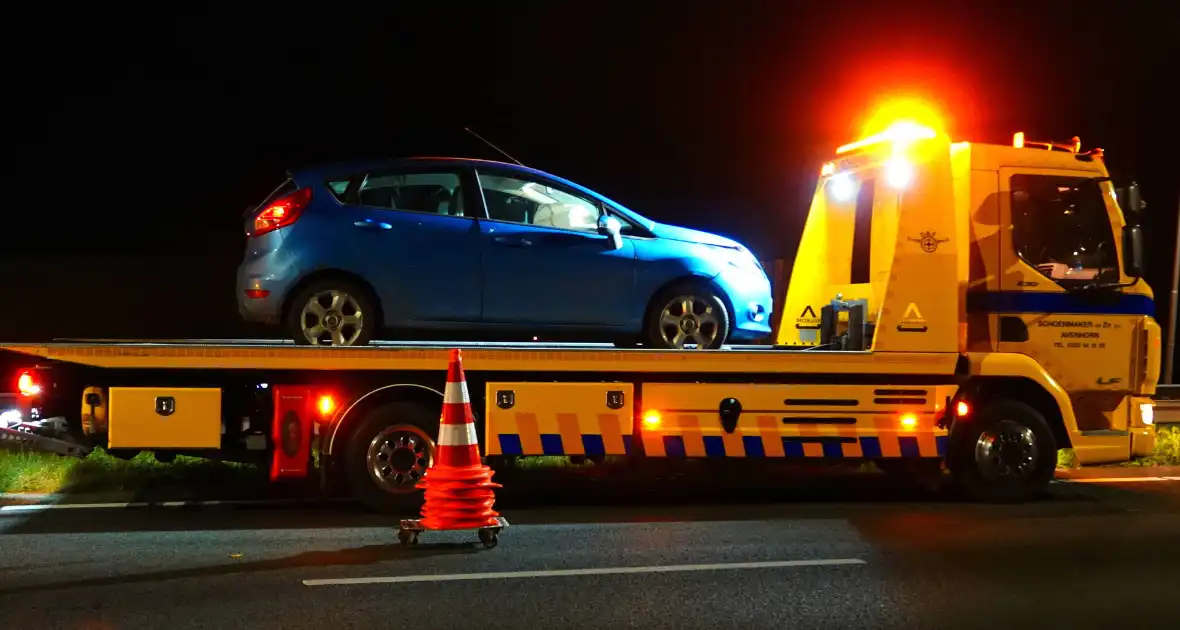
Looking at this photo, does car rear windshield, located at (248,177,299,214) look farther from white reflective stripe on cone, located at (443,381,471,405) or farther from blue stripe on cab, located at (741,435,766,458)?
blue stripe on cab, located at (741,435,766,458)

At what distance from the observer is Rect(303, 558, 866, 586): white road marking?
579cm

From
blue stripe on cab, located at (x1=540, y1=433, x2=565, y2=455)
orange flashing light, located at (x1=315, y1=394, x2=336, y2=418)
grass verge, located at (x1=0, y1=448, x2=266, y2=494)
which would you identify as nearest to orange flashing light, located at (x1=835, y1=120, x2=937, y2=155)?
blue stripe on cab, located at (x1=540, y1=433, x2=565, y2=455)

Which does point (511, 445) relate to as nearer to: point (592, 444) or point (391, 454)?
point (592, 444)

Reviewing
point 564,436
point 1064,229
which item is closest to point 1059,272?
point 1064,229

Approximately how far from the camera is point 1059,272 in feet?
27.8

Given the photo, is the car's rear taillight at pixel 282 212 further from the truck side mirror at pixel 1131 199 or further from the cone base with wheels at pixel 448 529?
the truck side mirror at pixel 1131 199

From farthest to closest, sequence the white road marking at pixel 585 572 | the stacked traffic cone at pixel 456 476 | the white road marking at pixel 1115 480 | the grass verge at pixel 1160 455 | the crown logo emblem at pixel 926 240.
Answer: the grass verge at pixel 1160 455
the white road marking at pixel 1115 480
the crown logo emblem at pixel 926 240
the stacked traffic cone at pixel 456 476
the white road marking at pixel 585 572

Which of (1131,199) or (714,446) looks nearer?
(1131,199)

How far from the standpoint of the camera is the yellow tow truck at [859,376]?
7535mm

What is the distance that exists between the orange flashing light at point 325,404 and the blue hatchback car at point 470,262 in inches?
17.1

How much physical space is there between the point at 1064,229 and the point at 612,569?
15.7ft

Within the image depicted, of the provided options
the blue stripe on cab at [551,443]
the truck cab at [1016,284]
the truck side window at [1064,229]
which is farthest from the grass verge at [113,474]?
the truck side window at [1064,229]

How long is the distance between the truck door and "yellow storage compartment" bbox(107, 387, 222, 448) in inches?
231

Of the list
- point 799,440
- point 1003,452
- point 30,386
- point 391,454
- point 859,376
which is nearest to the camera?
point 30,386
